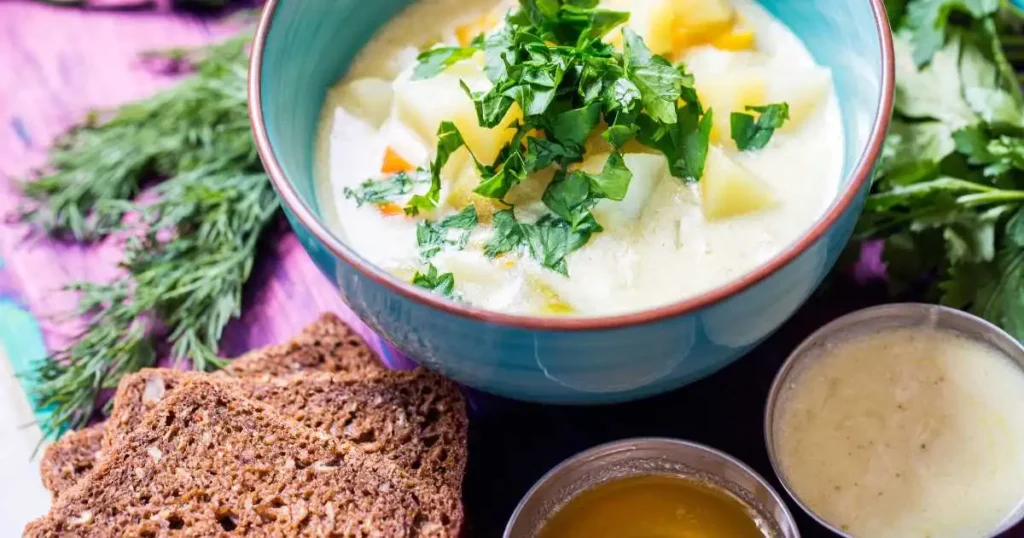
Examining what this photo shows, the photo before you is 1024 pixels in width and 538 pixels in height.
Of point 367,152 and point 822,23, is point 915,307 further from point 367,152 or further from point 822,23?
point 367,152

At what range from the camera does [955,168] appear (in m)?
2.39

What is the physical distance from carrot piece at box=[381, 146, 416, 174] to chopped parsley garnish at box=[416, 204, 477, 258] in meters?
0.17

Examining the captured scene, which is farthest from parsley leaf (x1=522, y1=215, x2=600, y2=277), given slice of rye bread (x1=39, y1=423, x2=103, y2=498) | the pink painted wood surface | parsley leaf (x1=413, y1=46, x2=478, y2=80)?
slice of rye bread (x1=39, y1=423, x2=103, y2=498)

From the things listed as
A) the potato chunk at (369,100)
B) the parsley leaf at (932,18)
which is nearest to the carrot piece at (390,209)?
the potato chunk at (369,100)

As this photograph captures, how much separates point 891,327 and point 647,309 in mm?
792

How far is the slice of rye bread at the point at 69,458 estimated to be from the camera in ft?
7.30

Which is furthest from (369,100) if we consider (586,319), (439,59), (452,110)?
(586,319)

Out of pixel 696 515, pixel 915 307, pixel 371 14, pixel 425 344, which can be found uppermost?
pixel 371 14

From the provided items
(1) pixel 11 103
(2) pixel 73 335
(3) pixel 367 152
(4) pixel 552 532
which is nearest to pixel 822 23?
(3) pixel 367 152

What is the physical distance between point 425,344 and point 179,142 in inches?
48.8

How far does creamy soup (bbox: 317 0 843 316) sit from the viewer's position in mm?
1979

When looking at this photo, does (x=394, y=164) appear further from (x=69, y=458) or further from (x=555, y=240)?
(x=69, y=458)

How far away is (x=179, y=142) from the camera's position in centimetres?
280

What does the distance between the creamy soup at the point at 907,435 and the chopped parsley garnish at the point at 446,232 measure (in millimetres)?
713
